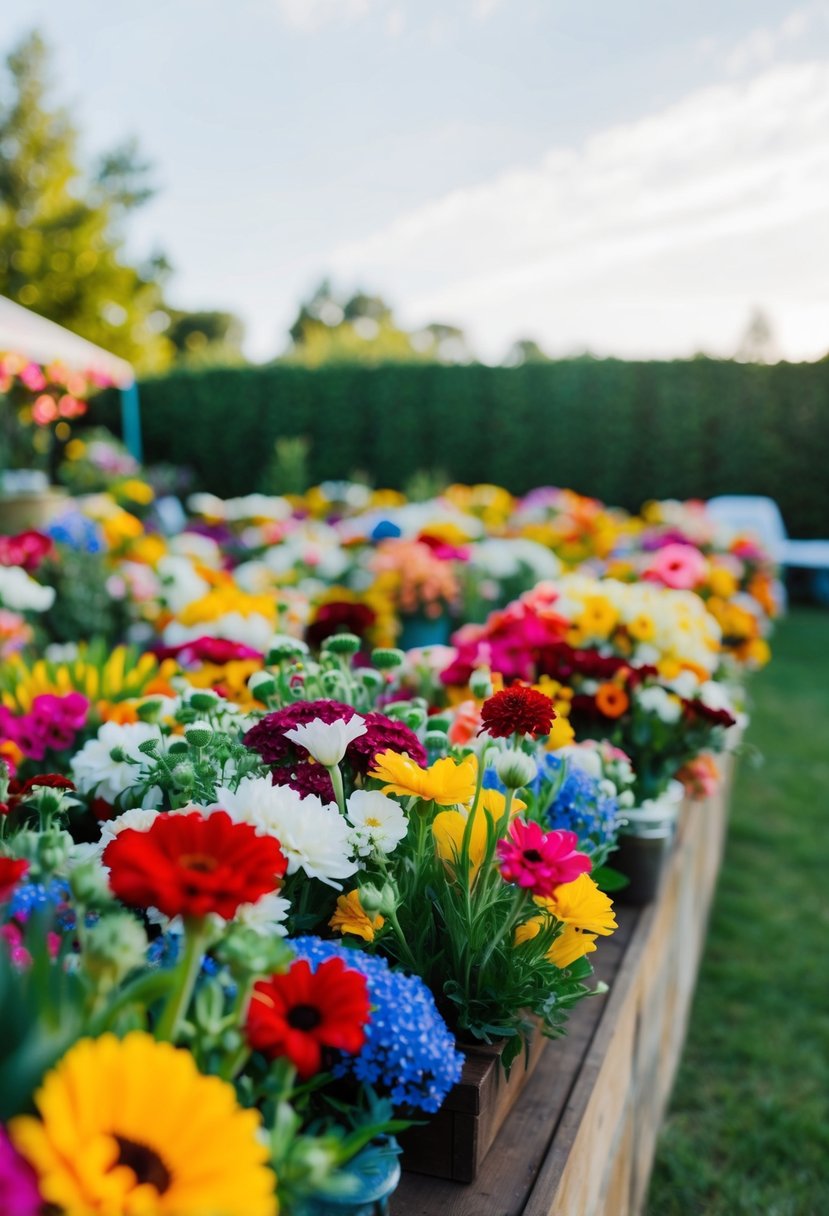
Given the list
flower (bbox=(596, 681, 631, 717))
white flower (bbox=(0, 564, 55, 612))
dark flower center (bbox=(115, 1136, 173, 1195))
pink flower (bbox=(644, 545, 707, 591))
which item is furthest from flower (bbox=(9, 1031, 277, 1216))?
pink flower (bbox=(644, 545, 707, 591))

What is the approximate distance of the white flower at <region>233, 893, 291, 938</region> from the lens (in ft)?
2.11

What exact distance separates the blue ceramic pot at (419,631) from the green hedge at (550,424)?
276 inches

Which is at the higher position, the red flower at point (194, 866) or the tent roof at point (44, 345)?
the tent roof at point (44, 345)

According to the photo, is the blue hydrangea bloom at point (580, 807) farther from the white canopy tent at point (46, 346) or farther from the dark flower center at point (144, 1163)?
the white canopy tent at point (46, 346)

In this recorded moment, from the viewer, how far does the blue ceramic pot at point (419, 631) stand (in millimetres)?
3160

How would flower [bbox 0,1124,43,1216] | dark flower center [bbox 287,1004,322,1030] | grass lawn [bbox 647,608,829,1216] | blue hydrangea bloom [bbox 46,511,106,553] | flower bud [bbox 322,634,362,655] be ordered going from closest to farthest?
flower [bbox 0,1124,43,1216] → dark flower center [bbox 287,1004,322,1030] → flower bud [bbox 322,634,362,655] → grass lawn [bbox 647,608,829,1216] → blue hydrangea bloom [bbox 46,511,106,553]

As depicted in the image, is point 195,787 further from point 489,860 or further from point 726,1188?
point 726,1188

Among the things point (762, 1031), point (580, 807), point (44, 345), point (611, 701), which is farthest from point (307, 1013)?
point (44, 345)

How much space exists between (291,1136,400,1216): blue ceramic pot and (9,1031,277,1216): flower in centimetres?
25

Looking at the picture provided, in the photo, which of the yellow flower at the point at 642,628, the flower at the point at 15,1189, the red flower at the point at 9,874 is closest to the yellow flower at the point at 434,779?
the red flower at the point at 9,874

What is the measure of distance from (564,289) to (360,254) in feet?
14.0

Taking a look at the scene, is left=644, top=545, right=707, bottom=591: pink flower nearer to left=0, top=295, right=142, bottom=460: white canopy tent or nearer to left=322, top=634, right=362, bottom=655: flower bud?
left=322, top=634, right=362, bottom=655: flower bud

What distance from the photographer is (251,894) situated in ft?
1.72

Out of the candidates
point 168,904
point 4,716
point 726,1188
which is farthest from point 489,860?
point 726,1188
